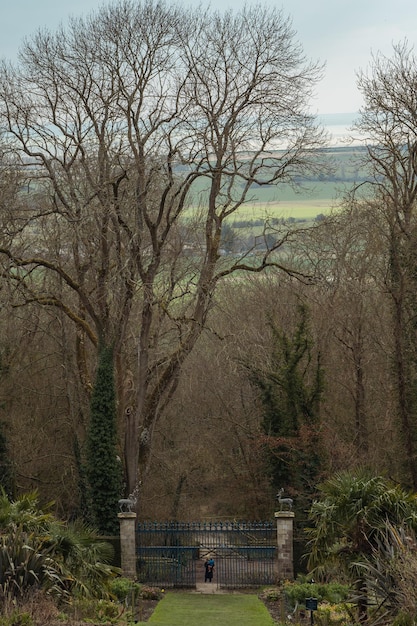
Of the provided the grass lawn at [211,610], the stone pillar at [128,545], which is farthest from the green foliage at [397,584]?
the stone pillar at [128,545]

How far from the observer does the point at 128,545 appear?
26.6 metres

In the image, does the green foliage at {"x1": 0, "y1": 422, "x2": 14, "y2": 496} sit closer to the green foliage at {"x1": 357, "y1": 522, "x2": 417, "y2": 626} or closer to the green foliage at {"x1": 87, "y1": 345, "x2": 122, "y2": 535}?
the green foliage at {"x1": 87, "y1": 345, "x2": 122, "y2": 535}

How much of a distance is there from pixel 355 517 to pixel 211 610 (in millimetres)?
7201

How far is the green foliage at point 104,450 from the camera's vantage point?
2819 cm

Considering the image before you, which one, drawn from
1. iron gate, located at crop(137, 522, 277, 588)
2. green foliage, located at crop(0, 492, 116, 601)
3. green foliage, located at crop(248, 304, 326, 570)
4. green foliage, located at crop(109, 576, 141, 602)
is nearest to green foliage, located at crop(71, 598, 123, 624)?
green foliage, located at crop(0, 492, 116, 601)

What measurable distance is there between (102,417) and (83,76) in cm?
1050

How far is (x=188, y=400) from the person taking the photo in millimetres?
40438

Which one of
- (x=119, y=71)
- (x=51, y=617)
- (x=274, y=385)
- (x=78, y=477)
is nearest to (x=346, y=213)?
(x=274, y=385)

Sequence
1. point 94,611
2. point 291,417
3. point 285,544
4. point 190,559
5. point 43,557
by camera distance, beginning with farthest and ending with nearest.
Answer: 1. point 291,417
2. point 190,559
3. point 285,544
4. point 94,611
5. point 43,557

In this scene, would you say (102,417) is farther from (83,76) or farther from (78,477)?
(83,76)

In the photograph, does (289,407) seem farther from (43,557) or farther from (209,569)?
(43,557)

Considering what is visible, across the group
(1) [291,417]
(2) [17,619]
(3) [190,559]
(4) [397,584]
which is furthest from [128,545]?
(4) [397,584]

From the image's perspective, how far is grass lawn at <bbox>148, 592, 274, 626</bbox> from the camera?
69.1ft

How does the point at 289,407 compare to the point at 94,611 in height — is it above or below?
above
